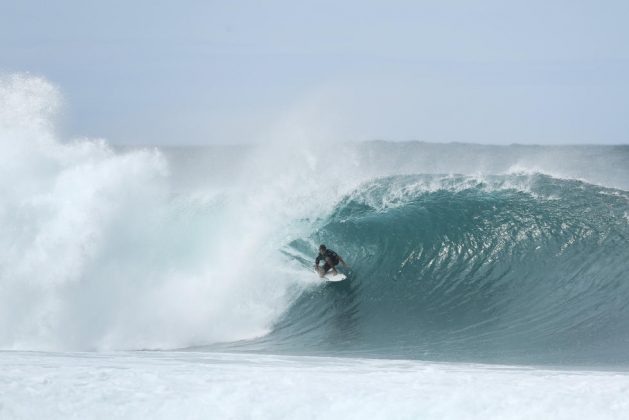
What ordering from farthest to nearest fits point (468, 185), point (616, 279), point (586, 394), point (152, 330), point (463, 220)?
point (468, 185) → point (463, 220) → point (616, 279) → point (152, 330) → point (586, 394)

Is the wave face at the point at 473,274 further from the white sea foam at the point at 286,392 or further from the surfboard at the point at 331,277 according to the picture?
the white sea foam at the point at 286,392

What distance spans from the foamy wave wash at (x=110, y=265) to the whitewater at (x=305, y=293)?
37 millimetres

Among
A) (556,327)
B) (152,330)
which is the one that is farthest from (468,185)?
(152,330)

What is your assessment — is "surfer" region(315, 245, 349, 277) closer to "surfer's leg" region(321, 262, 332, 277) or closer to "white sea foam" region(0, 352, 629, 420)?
"surfer's leg" region(321, 262, 332, 277)

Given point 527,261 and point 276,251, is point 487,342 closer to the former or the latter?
point 527,261

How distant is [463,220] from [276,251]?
15.1 ft

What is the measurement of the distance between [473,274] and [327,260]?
2.96 metres

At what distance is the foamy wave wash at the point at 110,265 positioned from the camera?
1077 centimetres

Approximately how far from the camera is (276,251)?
14.4 metres

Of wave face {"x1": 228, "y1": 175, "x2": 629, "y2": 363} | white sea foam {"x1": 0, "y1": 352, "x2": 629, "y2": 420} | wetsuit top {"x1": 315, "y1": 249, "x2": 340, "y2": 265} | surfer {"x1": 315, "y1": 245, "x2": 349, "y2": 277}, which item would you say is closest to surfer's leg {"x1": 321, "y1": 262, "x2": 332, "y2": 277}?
surfer {"x1": 315, "y1": 245, "x2": 349, "y2": 277}

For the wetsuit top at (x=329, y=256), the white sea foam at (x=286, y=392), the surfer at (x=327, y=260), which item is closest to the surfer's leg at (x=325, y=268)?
the surfer at (x=327, y=260)

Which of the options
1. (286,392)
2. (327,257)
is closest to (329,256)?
(327,257)

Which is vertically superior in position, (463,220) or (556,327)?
(463,220)

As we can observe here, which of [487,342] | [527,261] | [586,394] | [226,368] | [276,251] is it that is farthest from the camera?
[276,251]
